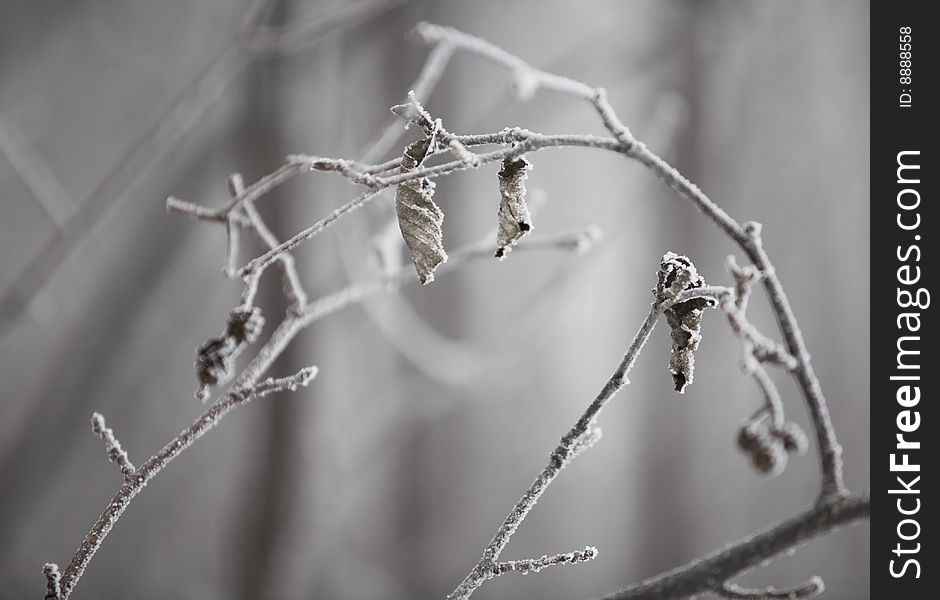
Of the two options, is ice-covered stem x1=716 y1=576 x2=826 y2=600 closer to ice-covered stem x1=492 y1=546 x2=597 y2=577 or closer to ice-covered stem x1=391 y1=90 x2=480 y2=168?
ice-covered stem x1=492 y1=546 x2=597 y2=577

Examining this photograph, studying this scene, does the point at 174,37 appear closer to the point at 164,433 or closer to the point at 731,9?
the point at 164,433

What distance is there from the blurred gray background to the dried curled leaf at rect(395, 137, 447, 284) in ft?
1.79

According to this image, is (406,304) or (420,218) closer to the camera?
(420,218)

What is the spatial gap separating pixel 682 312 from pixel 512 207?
8 centimetres

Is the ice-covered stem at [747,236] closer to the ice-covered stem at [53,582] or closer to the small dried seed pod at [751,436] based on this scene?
the small dried seed pod at [751,436]

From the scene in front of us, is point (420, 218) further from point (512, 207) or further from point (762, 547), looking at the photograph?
point (762, 547)

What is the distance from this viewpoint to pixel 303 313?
348 mm

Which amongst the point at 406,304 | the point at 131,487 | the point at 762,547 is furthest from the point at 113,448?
the point at 406,304

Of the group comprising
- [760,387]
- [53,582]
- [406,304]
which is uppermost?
[406,304]

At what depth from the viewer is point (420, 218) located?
0.27 m

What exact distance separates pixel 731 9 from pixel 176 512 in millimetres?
1224

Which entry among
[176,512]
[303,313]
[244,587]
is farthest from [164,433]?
[303,313]
